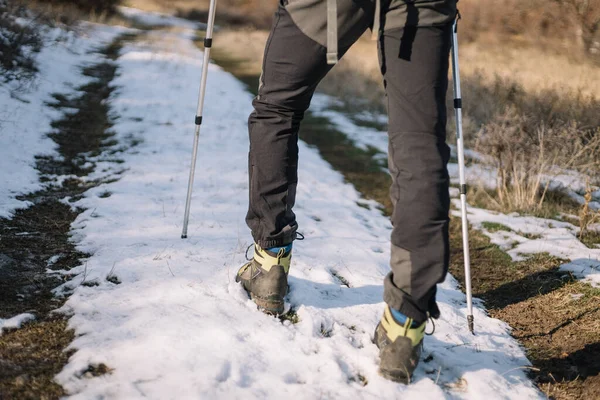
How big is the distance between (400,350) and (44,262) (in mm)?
2078

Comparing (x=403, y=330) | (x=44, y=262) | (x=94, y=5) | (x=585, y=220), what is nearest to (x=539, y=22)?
(x=585, y=220)

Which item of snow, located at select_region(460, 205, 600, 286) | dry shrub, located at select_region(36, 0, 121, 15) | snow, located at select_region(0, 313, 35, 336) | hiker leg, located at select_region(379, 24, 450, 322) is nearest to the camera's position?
hiker leg, located at select_region(379, 24, 450, 322)

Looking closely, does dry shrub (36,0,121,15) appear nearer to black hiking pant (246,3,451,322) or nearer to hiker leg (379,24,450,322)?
black hiking pant (246,3,451,322)

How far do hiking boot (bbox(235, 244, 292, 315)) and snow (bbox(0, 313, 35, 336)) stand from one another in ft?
3.32

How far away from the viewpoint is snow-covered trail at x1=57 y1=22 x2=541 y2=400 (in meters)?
1.94

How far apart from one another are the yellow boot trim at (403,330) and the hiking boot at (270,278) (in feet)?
1.80

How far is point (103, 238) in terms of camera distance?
3283 mm

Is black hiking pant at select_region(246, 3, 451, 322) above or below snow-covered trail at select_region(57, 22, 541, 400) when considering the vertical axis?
above

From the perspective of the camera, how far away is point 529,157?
5.26m

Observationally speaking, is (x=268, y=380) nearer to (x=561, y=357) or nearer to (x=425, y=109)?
(x=425, y=109)

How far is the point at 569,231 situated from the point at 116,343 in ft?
12.5

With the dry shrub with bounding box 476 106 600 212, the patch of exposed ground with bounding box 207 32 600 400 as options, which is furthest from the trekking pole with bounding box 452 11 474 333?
the dry shrub with bounding box 476 106 600 212

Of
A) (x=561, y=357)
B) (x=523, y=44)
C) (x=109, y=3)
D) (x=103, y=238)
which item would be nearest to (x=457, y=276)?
(x=561, y=357)

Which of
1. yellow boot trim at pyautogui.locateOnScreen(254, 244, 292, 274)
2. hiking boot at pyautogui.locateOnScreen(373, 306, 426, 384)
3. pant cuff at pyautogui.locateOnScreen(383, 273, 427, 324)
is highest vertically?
pant cuff at pyautogui.locateOnScreen(383, 273, 427, 324)
